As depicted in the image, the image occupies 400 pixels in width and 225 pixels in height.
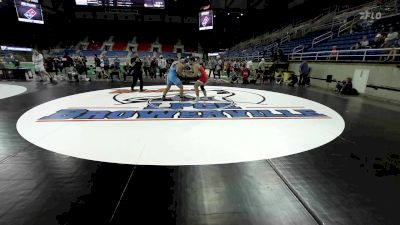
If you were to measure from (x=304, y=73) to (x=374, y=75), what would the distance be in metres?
3.41

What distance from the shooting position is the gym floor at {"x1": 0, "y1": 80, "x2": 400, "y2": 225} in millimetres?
1919

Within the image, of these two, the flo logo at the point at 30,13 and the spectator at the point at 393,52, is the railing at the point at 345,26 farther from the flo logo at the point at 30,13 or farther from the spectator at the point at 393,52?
the flo logo at the point at 30,13

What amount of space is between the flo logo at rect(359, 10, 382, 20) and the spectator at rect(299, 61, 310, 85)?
5375 mm

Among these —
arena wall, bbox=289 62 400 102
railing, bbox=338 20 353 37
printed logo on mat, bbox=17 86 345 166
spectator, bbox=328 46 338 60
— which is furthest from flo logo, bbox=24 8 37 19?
railing, bbox=338 20 353 37

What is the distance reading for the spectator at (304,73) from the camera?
11.8 metres

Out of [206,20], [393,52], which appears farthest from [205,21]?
[393,52]

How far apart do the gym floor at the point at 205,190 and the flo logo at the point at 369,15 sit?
1337 cm

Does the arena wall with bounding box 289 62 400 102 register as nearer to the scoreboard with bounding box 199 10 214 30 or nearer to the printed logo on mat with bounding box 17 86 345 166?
the printed logo on mat with bounding box 17 86 345 166

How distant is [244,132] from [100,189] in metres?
2.58

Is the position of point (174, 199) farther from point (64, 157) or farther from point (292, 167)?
point (64, 157)

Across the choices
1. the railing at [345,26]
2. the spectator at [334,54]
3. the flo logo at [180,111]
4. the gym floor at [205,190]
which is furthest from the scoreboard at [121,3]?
the gym floor at [205,190]

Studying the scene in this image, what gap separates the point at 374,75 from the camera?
8.84 metres

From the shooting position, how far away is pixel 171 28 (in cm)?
4138

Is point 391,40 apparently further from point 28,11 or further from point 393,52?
point 28,11
